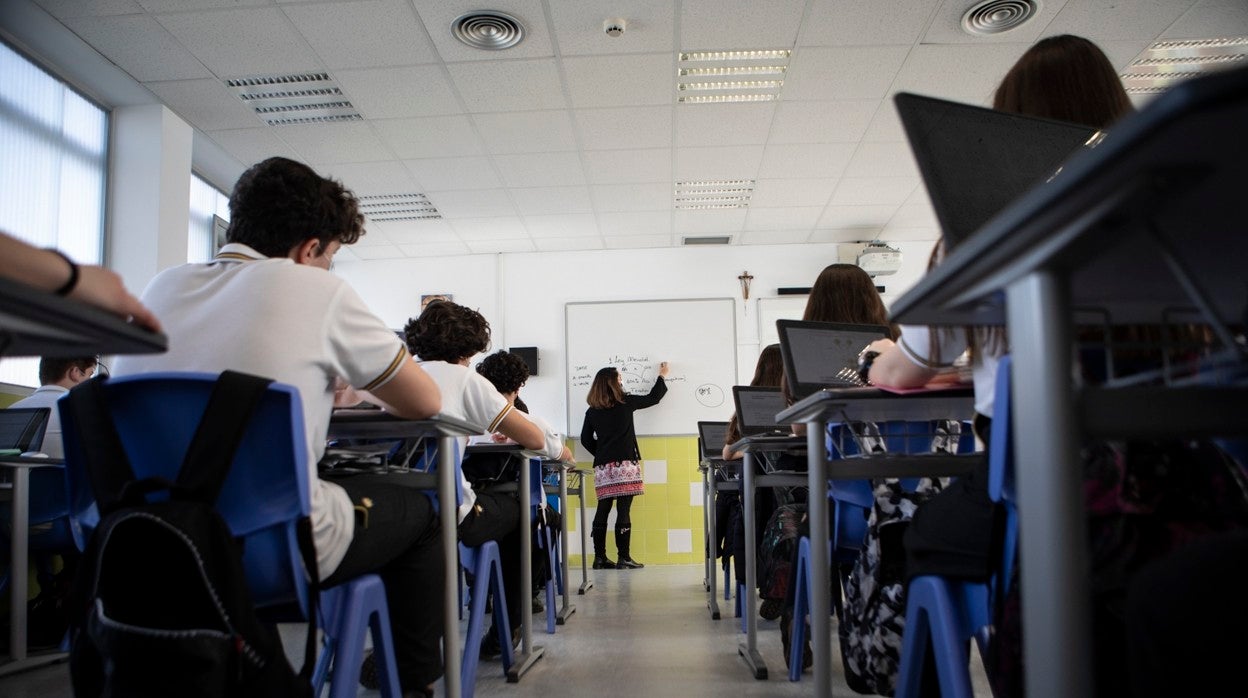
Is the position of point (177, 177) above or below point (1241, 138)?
above

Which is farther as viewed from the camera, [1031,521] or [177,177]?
[177,177]

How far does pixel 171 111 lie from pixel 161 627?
4.49 m

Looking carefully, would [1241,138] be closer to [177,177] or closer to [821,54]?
[821,54]

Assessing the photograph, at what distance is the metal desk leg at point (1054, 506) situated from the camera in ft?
1.91

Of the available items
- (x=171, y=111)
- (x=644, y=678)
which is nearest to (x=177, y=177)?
(x=171, y=111)

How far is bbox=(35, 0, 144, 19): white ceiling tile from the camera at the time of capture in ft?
11.8

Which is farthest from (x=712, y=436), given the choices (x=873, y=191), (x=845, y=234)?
(x=845, y=234)

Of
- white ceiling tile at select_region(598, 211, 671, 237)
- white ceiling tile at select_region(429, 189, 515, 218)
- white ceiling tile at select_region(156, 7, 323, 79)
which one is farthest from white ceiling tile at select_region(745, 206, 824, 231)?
white ceiling tile at select_region(156, 7, 323, 79)

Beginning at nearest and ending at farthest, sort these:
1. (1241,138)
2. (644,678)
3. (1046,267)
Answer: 1. (1241,138)
2. (1046,267)
3. (644,678)

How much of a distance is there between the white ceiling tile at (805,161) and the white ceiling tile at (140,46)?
3.29 meters

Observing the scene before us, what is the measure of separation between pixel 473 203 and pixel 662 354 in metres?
2.15

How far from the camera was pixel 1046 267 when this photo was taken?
590 mm

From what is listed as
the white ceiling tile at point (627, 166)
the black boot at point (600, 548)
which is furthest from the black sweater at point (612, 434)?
the white ceiling tile at point (627, 166)

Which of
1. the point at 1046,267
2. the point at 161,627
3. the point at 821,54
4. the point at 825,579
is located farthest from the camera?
the point at 821,54
